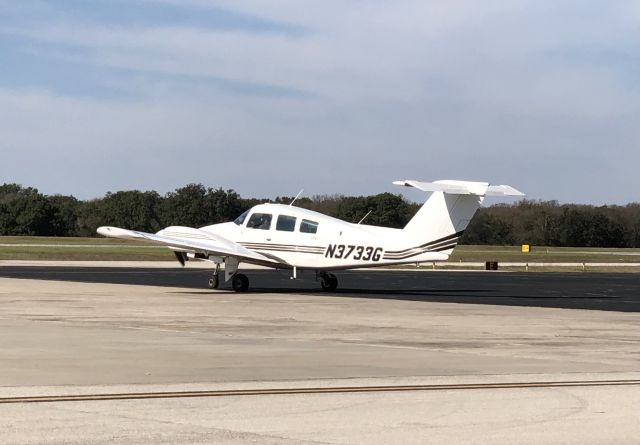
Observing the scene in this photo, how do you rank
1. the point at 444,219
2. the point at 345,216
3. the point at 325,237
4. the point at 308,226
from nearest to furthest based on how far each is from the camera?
the point at 444,219
the point at 325,237
the point at 308,226
the point at 345,216

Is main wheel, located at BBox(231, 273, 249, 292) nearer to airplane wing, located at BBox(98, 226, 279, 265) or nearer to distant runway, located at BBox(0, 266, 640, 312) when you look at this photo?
airplane wing, located at BBox(98, 226, 279, 265)

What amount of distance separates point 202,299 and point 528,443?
23691 millimetres

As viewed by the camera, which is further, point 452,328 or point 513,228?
point 513,228

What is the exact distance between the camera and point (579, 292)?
41500 millimetres

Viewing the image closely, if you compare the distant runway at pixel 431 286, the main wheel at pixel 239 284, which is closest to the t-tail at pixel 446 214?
the distant runway at pixel 431 286

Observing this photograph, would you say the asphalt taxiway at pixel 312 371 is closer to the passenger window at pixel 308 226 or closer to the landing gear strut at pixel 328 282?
the passenger window at pixel 308 226

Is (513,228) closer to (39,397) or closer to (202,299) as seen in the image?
(202,299)

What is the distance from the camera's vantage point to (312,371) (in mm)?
15820

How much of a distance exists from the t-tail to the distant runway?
1.82 meters

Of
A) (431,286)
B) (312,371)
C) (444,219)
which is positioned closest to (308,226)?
(444,219)

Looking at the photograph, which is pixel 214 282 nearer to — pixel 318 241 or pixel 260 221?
pixel 260 221

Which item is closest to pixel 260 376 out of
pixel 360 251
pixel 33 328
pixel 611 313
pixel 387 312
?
pixel 33 328

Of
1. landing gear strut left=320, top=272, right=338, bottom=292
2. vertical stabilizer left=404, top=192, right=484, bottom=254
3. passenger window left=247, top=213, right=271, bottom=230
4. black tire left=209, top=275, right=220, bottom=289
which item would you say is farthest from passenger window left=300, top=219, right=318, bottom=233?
black tire left=209, top=275, right=220, bottom=289

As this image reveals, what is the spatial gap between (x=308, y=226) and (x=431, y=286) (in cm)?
900
